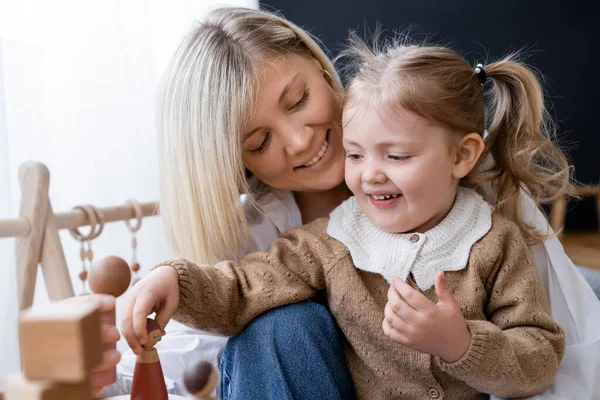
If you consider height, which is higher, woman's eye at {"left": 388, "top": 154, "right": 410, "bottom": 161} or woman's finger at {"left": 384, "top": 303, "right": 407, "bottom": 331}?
woman's eye at {"left": 388, "top": 154, "right": 410, "bottom": 161}

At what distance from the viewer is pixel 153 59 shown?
188cm

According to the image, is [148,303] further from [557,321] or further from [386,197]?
[557,321]

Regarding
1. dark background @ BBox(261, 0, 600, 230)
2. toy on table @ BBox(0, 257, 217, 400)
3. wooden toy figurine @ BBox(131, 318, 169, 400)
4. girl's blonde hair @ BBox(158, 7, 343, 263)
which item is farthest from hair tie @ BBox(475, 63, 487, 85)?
dark background @ BBox(261, 0, 600, 230)

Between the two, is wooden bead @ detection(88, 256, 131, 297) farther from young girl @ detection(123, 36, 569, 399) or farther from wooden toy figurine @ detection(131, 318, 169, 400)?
young girl @ detection(123, 36, 569, 399)

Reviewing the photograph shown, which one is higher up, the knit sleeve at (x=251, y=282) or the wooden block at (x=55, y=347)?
the wooden block at (x=55, y=347)

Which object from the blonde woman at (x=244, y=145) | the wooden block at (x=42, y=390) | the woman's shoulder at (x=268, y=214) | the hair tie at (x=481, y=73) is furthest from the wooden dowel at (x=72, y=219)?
the wooden block at (x=42, y=390)

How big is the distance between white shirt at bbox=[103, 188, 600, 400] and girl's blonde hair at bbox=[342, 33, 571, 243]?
0.06 m

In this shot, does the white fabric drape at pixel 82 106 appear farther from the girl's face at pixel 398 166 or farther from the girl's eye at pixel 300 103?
the girl's face at pixel 398 166

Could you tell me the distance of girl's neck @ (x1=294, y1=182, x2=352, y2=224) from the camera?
4.06 feet

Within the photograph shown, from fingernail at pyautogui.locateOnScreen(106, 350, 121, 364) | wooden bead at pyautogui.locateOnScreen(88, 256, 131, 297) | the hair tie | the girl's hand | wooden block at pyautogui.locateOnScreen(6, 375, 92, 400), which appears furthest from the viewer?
the hair tie

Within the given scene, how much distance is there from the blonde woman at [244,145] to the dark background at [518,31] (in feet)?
7.61

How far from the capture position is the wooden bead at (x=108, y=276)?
637 mm

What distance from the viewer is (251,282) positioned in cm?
98

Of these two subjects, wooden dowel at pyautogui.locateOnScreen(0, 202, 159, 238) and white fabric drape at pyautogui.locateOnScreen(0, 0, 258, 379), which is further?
white fabric drape at pyautogui.locateOnScreen(0, 0, 258, 379)
